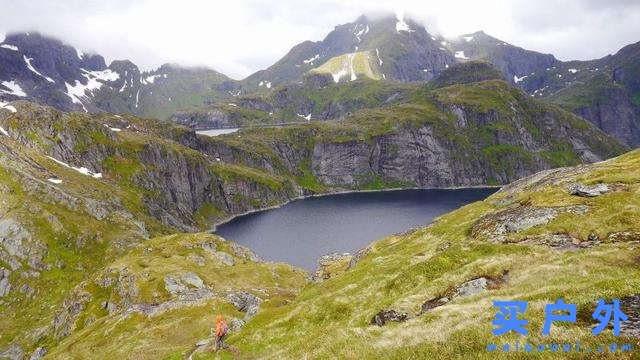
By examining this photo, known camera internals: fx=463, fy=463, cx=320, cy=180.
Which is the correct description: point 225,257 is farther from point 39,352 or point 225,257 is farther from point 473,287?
point 473,287

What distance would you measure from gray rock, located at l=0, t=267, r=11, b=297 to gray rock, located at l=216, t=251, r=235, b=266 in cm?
8049

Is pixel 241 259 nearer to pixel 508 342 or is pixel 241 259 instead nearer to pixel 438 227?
pixel 438 227

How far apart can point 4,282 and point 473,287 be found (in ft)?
573

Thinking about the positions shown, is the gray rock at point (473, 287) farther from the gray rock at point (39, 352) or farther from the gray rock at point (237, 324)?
the gray rock at point (39, 352)

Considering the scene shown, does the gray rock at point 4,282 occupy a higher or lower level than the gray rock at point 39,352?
higher

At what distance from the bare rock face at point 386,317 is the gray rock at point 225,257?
101 metres

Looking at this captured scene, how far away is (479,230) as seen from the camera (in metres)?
58.5

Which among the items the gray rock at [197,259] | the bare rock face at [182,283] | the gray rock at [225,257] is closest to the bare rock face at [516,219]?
the bare rock face at [182,283]

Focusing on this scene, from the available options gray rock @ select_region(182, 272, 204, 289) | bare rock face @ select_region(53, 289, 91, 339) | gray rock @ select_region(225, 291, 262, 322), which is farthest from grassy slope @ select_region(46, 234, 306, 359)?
gray rock @ select_region(182, 272, 204, 289)

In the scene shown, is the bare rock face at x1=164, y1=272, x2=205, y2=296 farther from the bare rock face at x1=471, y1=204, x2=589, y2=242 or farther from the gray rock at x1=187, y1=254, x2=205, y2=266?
the bare rock face at x1=471, y1=204, x2=589, y2=242

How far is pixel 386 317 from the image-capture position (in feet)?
122

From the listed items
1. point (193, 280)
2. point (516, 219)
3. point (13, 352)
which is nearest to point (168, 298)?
point (193, 280)

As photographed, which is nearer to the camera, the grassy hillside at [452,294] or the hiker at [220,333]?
the grassy hillside at [452,294]

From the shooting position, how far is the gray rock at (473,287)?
1414 inches
